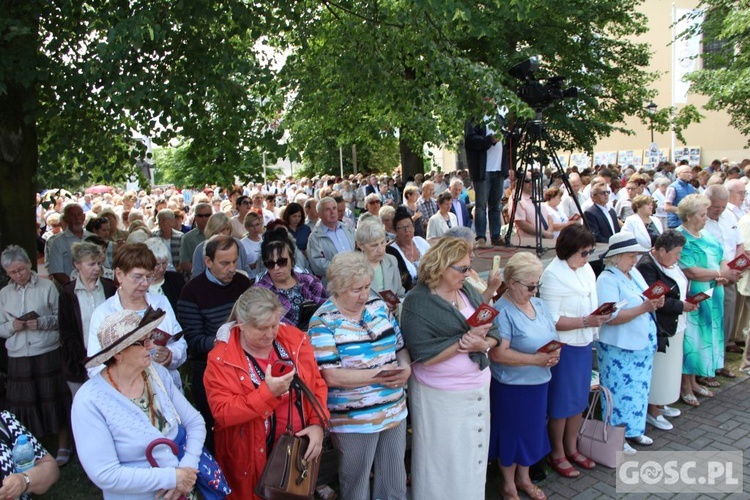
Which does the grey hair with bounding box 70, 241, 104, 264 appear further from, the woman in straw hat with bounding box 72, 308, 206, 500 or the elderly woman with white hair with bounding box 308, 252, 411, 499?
the elderly woman with white hair with bounding box 308, 252, 411, 499

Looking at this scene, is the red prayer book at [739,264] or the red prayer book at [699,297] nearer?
the red prayer book at [699,297]

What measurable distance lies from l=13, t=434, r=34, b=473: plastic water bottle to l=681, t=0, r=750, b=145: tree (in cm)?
1776

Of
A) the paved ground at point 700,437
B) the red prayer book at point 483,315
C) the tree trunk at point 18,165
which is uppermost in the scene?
the tree trunk at point 18,165

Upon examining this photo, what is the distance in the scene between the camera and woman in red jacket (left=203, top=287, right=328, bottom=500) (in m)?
3.02

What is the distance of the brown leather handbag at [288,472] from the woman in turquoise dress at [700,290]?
14.7 feet

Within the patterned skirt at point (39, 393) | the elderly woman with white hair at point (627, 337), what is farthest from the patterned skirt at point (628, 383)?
the patterned skirt at point (39, 393)

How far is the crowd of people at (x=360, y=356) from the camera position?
2.83 metres

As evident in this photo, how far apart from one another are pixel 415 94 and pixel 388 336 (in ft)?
13.2

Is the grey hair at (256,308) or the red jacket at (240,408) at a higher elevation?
the grey hair at (256,308)

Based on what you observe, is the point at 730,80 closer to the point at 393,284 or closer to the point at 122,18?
the point at 393,284

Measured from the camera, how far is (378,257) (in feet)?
16.4

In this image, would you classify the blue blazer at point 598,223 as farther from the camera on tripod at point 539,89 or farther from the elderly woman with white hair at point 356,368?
the elderly woman with white hair at point 356,368

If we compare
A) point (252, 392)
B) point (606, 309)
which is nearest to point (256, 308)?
point (252, 392)

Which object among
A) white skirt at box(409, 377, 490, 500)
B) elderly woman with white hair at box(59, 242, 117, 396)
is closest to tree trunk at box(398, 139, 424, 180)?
elderly woman with white hair at box(59, 242, 117, 396)
